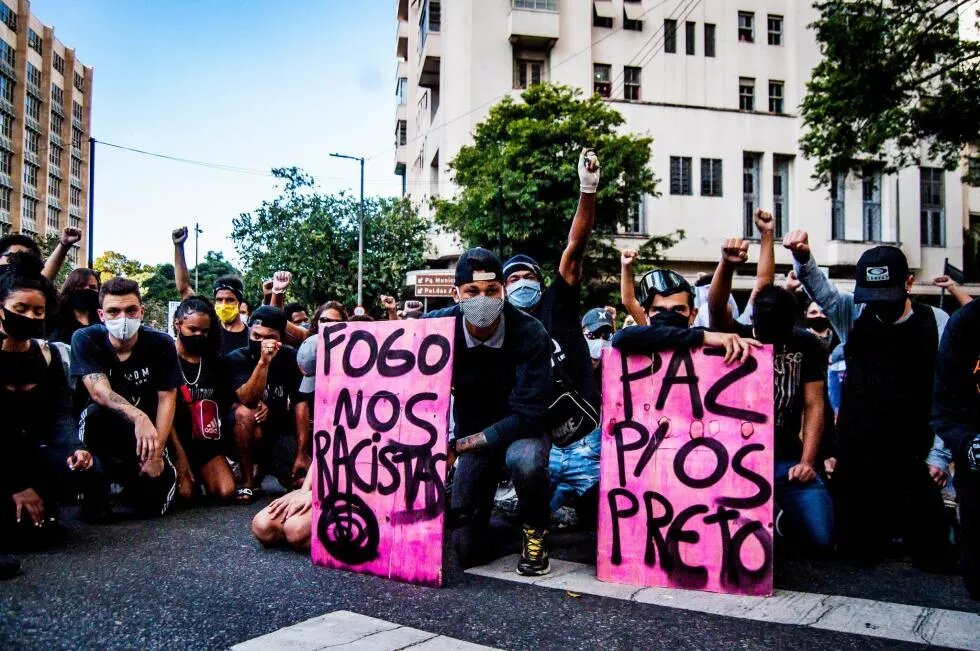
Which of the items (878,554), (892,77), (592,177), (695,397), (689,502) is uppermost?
(892,77)

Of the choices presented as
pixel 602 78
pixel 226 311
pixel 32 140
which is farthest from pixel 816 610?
pixel 32 140

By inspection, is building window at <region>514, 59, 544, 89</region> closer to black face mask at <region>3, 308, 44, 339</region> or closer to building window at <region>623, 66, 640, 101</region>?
building window at <region>623, 66, 640, 101</region>

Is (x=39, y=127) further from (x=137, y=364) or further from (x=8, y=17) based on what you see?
(x=137, y=364)

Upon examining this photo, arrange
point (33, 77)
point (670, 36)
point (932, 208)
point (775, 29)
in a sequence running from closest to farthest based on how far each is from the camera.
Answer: point (670, 36) → point (775, 29) → point (932, 208) → point (33, 77)

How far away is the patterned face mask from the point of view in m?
4.25

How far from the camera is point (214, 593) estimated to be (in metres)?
3.67

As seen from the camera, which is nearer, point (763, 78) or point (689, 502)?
point (689, 502)

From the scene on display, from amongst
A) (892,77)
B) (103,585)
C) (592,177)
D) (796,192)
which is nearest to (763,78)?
(796,192)

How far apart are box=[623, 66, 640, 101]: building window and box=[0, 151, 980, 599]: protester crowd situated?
98.5ft

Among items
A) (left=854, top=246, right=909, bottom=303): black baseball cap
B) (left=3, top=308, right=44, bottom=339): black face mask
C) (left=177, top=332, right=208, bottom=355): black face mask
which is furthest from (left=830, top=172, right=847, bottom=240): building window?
(left=3, top=308, right=44, bottom=339): black face mask

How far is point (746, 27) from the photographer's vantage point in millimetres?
34594

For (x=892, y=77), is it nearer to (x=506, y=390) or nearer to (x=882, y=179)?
(x=506, y=390)

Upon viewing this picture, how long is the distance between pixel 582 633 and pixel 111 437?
3933 millimetres

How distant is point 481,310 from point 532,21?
31353mm
